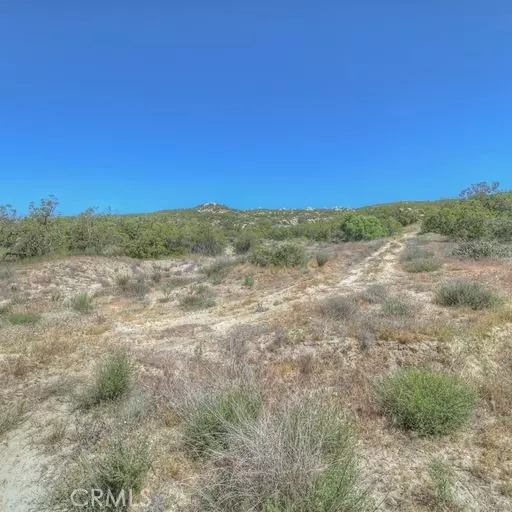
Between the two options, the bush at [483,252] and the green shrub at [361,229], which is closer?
the bush at [483,252]

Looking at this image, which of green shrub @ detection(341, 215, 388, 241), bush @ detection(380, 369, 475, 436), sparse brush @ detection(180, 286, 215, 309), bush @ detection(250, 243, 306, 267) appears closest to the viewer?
bush @ detection(380, 369, 475, 436)

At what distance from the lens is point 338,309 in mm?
10328

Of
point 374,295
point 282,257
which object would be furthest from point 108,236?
point 374,295

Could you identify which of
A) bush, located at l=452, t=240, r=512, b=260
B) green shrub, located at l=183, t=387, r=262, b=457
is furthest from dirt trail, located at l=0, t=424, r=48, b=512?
bush, located at l=452, t=240, r=512, b=260

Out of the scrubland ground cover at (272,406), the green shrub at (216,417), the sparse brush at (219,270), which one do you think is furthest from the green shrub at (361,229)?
the green shrub at (216,417)

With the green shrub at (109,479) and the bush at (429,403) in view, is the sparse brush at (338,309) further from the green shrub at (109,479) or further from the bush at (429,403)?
the green shrub at (109,479)

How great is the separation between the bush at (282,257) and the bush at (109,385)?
15810mm

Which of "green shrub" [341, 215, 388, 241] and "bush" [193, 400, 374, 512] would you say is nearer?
"bush" [193, 400, 374, 512]

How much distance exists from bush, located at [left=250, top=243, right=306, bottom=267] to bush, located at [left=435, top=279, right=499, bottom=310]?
11.3 metres

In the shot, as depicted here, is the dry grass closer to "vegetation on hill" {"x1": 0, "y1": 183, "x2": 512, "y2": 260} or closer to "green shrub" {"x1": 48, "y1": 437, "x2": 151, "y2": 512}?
"green shrub" {"x1": 48, "y1": 437, "x2": 151, "y2": 512}

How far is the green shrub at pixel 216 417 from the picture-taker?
4516mm

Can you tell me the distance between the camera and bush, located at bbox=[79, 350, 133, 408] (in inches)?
237

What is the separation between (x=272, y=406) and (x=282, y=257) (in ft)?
56.2

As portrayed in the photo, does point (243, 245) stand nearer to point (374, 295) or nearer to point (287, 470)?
point (374, 295)
